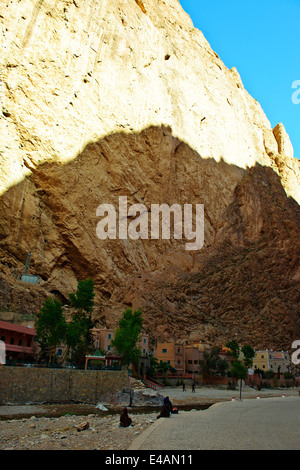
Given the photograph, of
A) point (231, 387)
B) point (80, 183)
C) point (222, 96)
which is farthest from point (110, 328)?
point (222, 96)

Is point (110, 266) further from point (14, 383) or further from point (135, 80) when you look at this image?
point (135, 80)

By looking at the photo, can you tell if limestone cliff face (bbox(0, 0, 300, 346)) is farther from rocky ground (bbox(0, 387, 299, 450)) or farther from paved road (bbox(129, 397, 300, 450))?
paved road (bbox(129, 397, 300, 450))

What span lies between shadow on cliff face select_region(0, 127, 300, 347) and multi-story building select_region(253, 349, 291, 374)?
2213 millimetres

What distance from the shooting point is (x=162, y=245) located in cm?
5522

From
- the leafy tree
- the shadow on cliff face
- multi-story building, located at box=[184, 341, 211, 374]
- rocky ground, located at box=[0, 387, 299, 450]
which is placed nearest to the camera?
rocky ground, located at box=[0, 387, 299, 450]

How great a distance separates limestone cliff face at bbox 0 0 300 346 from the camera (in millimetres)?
43688

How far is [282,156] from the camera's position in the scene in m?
88.8

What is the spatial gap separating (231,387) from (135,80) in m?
44.6

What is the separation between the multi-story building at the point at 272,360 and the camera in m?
52.4

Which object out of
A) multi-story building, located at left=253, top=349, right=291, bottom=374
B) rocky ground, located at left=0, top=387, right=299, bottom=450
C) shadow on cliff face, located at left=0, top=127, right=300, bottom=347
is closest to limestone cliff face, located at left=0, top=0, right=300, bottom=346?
shadow on cliff face, located at left=0, top=127, right=300, bottom=347

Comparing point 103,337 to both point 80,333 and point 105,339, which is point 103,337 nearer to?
point 105,339

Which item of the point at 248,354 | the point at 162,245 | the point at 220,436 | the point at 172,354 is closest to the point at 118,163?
the point at 162,245

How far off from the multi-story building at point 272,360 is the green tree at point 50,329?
106ft

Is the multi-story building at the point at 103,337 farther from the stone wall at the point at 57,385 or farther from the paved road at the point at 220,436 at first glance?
the paved road at the point at 220,436
